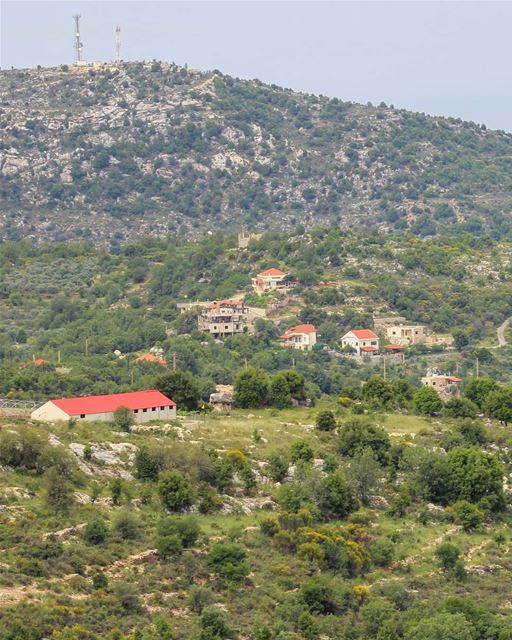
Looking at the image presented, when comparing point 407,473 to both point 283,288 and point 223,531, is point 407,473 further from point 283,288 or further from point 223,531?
point 283,288

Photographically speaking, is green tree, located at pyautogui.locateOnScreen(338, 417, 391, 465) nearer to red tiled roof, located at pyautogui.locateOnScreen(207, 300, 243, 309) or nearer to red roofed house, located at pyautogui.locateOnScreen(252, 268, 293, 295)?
red tiled roof, located at pyautogui.locateOnScreen(207, 300, 243, 309)

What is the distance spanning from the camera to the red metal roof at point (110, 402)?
66375mm

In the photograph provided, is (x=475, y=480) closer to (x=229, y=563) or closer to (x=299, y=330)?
(x=229, y=563)

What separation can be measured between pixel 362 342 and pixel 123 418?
171 ft

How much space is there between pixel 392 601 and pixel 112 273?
86262 millimetres

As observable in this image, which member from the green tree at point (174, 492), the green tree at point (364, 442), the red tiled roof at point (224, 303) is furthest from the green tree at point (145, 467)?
the red tiled roof at point (224, 303)

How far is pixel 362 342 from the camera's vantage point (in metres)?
117

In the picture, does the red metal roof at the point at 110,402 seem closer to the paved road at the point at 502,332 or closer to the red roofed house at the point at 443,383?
the red roofed house at the point at 443,383

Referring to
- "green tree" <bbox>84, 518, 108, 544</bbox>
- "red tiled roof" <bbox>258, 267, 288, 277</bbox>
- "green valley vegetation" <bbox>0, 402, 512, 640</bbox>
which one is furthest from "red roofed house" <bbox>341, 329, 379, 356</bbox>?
"green tree" <bbox>84, 518, 108, 544</bbox>

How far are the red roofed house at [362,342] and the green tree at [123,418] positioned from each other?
5049 centimetres

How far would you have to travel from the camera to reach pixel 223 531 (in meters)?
58.4

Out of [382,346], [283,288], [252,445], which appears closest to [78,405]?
[252,445]

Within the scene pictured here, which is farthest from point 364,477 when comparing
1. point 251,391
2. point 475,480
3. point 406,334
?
point 406,334

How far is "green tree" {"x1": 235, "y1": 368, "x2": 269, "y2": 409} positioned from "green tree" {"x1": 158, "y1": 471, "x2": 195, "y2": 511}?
15.4 m
